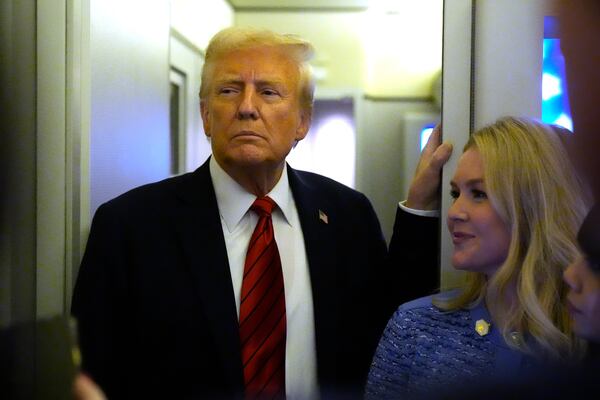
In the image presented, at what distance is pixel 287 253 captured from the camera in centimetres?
160

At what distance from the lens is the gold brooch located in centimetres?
133

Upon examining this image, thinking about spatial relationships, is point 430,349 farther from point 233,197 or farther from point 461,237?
point 233,197

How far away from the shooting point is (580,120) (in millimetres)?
338

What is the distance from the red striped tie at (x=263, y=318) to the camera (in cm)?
147

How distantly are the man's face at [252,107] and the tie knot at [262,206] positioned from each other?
8 cm

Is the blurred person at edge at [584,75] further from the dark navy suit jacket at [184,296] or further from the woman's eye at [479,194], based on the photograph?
the dark navy suit jacket at [184,296]

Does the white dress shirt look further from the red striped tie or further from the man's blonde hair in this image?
the man's blonde hair

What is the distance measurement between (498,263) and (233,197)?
586mm

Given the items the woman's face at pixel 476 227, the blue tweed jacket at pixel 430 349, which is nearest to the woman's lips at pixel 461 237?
the woman's face at pixel 476 227

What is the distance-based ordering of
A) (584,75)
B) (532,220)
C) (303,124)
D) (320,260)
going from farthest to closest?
(303,124), (320,260), (532,220), (584,75)

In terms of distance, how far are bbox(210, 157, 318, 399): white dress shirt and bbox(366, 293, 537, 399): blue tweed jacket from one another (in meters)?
0.18

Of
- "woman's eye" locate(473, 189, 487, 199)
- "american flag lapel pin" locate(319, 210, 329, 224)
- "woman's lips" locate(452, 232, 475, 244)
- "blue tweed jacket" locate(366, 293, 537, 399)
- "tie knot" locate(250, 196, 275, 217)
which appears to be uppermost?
"woman's eye" locate(473, 189, 487, 199)

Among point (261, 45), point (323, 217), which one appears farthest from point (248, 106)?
point (323, 217)

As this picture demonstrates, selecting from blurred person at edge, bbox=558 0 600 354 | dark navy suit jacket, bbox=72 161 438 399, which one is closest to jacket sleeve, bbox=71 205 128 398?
dark navy suit jacket, bbox=72 161 438 399
